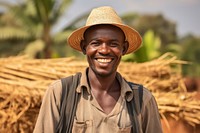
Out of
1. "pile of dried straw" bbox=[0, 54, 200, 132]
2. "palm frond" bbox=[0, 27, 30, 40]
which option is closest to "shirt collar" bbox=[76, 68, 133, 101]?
"pile of dried straw" bbox=[0, 54, 200, 132]

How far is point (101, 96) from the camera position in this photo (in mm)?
2125

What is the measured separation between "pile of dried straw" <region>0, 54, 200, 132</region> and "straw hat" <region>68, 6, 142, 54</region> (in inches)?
51.4

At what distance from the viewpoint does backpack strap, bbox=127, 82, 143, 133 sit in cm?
202

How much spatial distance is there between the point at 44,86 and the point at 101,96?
1.64 meters

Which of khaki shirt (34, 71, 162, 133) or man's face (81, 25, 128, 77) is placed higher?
man's face (81, 25, 128, 77)

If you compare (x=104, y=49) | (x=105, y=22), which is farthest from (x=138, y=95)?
(x=105, y=22)

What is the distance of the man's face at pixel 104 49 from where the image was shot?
Answer: 2.03 meters

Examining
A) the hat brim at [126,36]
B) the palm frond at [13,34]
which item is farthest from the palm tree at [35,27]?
A: the hat brim at [126,36]

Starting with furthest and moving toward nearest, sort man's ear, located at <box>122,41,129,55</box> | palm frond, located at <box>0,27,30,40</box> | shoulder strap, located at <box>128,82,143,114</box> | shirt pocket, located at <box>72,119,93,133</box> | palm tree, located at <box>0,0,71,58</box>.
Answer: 1. palm frond, located at <box>0,27,30,40</box>
2. palm tree, located at <box>0,0,71,58</box>
3. man's ear, located at <box>122,41,129,55</box>
4. shoulder strap, located at <box>128,82,143,114</box>
5. shirt pocket, located at <box>72,119,93,133</box>

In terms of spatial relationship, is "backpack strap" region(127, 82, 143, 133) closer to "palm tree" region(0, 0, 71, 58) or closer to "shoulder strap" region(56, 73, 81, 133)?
"shoulder strap" region(56, 73, 81, 133)

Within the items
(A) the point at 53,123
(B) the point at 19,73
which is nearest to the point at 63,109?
(A) the point at 53,123

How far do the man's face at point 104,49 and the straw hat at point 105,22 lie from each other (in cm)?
4

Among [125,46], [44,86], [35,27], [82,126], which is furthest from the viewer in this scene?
[35,27]

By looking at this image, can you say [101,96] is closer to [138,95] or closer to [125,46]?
[138,95]
